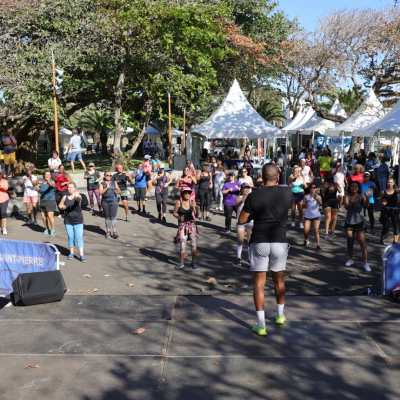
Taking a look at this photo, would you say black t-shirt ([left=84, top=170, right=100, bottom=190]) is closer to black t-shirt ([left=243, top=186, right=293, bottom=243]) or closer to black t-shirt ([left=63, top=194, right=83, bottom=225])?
black t-shirt ([left=63, top=194, right=83, bottom=225])

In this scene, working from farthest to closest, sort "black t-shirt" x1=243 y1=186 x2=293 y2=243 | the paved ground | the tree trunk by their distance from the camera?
the tree trunk → "black t-shirt" x1=243 y1=186 x2=293 y2=243 → the paved ground

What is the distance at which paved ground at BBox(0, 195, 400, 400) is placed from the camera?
4.61 meters

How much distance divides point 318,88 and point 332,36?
307 cm

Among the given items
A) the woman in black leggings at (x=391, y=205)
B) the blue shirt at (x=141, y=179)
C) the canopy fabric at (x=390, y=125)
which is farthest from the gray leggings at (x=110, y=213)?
the canopy fabric at (x=390, y=125)

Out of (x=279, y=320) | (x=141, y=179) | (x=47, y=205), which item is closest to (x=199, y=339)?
(x=279, y=320)

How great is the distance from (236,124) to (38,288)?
50.8ft

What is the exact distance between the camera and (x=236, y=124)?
21.2 metres

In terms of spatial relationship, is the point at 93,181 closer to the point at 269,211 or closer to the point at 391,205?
the point at 391,205

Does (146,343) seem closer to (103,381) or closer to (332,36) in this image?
(103,381)

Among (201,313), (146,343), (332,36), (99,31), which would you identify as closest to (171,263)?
(201,313)

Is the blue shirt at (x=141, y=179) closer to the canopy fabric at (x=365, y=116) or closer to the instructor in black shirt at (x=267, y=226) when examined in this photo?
the instructor in black shirt at (x=267, y=226)

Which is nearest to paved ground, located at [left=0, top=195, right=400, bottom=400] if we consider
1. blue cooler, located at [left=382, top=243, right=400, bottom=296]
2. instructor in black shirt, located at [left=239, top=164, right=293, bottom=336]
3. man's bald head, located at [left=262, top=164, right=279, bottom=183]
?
blue cooler, located at [left=382, top=243, right=400, bottom=296]

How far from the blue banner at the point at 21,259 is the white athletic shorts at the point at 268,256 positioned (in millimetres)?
3614

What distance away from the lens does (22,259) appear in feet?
25.1
